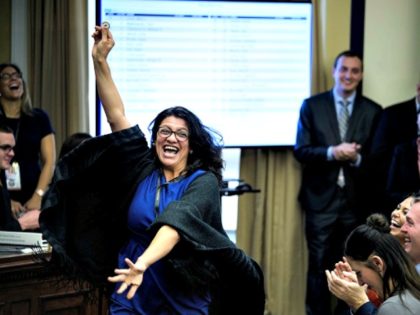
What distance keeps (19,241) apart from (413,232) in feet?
5.47

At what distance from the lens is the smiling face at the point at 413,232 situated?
2.54 m

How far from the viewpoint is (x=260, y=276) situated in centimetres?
269

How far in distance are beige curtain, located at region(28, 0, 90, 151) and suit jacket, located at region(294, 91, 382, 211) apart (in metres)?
1.34

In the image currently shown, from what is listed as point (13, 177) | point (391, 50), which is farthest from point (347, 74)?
point (13, 177)

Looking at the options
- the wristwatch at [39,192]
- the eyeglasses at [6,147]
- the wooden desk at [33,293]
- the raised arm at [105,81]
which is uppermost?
the raised arm at [105,81]

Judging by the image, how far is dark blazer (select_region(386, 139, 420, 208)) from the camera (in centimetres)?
430

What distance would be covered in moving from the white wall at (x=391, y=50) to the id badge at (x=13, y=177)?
2262mm

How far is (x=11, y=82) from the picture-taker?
14.3 feet

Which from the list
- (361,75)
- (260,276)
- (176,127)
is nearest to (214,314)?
(260,276)

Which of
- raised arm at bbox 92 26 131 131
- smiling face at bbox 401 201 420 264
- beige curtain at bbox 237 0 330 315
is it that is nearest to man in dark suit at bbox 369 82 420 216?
beige curtain at bbox 237 0 330 315

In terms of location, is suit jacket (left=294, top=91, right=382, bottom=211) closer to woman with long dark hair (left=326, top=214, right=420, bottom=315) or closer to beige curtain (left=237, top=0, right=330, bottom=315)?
beige curtain (left=237, top=0, right=330, bottom=315)

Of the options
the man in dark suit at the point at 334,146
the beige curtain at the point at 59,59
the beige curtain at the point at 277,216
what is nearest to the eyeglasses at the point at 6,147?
the beige curtain at the point at 59,59

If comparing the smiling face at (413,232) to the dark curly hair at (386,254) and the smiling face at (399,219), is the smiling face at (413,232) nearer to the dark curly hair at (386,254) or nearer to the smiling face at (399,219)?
the dark curly hair at (386,254)

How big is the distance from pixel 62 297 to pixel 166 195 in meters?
1.09
